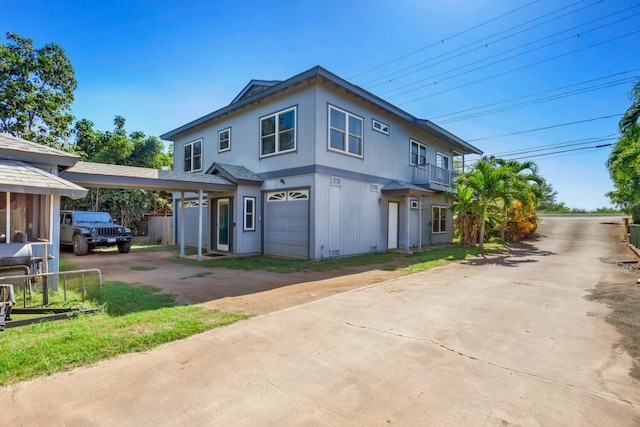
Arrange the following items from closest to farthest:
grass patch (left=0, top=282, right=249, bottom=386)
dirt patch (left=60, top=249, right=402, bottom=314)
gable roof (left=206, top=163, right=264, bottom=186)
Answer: grass patch (left=0, top=282, right=249, bottom=386) < dirt patch (left=60, top=249, right=402, bottom=314) < gable roof (left=206, top=163, right=264, bottom=186)

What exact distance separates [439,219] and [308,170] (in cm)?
1132

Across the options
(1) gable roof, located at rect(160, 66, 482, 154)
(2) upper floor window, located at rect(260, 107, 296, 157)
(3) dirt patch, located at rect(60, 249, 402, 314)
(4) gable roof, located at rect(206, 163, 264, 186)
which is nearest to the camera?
(3) dirt patch, located at rect(60, 249, 402, 314)

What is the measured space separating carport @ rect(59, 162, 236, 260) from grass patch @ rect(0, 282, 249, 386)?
4.70 meters

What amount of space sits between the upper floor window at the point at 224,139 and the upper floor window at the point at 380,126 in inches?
269

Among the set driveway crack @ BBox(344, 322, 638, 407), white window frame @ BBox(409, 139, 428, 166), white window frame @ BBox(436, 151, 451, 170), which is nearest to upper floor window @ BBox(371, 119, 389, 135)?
white window frame @ BBox(409, 139, 428, 166)

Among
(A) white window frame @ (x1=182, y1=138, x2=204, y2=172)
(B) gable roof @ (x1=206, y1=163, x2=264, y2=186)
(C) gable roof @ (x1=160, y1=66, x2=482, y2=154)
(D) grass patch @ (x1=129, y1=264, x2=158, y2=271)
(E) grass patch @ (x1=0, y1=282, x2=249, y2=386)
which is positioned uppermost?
(C) gable roof @ (x1=160, y1=66, x2=482, y2=154)

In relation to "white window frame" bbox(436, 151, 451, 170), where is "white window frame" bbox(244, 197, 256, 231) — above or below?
below

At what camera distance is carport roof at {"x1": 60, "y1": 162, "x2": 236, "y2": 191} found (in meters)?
8.72

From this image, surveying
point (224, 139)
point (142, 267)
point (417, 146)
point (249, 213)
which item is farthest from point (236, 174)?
point (417, 146)

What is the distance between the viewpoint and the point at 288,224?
481 inches

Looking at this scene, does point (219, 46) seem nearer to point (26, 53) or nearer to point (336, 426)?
point (336, 426)

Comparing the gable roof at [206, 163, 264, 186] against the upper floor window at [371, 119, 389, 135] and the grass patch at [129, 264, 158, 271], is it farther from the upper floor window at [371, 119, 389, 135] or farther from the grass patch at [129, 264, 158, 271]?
the upper floor window at [371, 119, 389, 135]

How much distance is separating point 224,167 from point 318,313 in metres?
9.48

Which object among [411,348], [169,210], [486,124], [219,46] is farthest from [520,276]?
[169,210]
